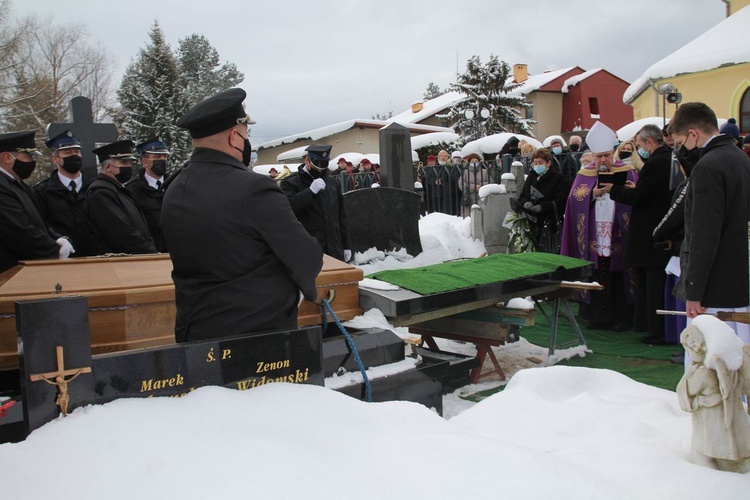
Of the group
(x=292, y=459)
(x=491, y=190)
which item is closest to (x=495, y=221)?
(x=491, y=190)

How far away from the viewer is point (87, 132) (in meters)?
7.48

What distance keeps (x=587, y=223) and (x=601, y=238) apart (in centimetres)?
23

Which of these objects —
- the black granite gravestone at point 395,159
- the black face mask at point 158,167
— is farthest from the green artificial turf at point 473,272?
the black granite gravestone at point 395,159

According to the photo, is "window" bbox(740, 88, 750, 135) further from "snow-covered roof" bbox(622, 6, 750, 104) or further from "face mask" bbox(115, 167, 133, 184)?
"face mask" bbox(115, 167, 133, 184)

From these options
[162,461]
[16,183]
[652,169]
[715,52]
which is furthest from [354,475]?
[715,52]

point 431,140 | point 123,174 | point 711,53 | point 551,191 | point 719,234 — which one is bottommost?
point 719,234

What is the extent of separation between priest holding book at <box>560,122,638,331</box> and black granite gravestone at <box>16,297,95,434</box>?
5861 mm

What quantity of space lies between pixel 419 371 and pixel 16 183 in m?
3.35

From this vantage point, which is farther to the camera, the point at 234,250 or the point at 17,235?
the point at 17,235

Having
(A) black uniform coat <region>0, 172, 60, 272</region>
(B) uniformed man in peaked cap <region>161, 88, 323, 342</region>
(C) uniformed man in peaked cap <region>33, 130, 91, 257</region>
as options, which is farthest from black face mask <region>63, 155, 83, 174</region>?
(B) uniformed man in peaked cap <region>161, 88, 323, 342</region>

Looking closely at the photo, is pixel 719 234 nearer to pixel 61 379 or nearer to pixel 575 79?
pixel 61 379

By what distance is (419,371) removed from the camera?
404 centimetres

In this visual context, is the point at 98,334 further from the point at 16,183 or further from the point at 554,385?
the point at 554,385

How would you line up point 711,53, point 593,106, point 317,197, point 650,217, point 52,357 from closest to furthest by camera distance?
point 52,357 < point 650,217 < point 317,197 < point 711,53 < point 593,106
